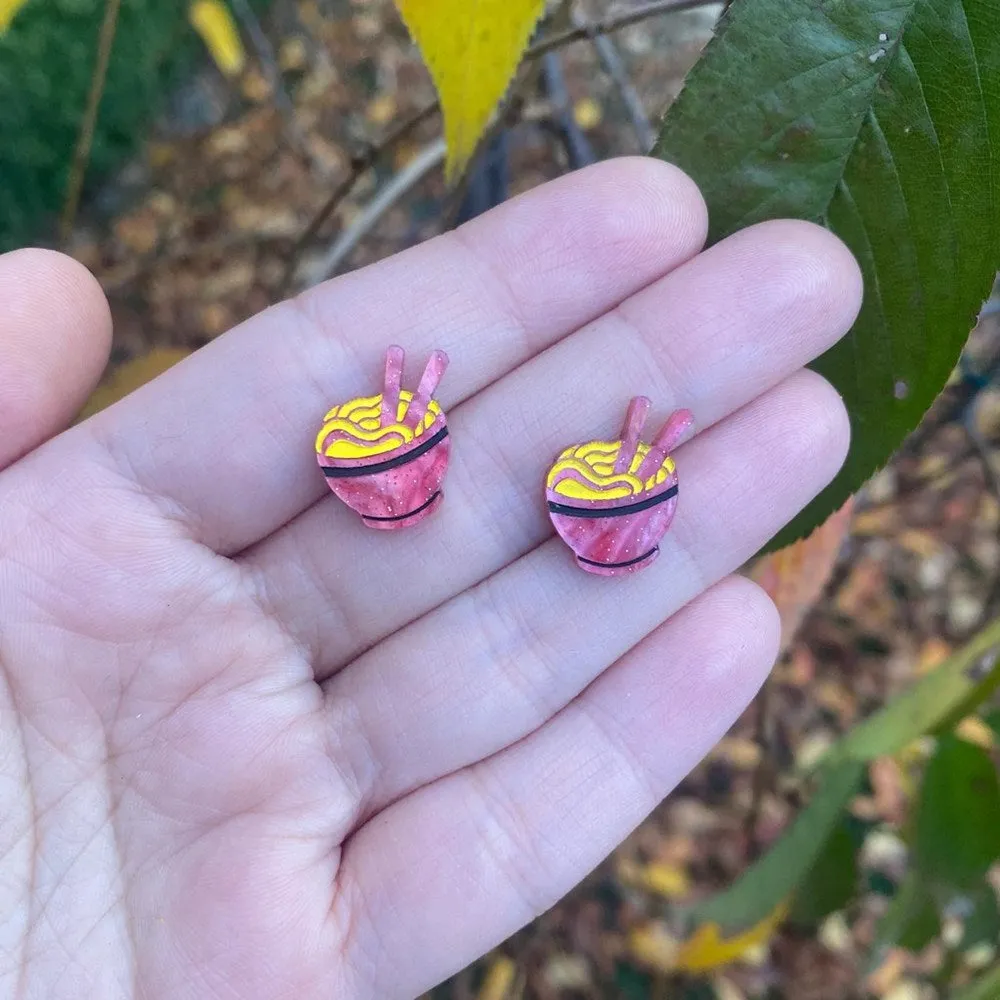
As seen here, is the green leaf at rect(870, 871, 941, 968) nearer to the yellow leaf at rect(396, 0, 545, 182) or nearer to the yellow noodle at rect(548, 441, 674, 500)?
the yellow noodle at rect(548, 441, 674, 500)

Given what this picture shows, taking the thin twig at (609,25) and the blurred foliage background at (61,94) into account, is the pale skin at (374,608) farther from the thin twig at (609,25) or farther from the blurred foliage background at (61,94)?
the blurred foliage background at (61,94)

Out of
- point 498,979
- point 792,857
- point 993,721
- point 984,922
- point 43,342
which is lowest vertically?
point 498,979

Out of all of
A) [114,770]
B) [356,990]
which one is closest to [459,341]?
[114,770]

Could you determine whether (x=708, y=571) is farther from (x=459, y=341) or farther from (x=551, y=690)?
(x=459, y=341)

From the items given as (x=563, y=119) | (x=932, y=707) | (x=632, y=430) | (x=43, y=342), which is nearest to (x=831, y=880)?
(x=932, y=707)

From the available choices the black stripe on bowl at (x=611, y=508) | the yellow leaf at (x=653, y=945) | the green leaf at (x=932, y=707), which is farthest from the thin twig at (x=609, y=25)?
the yellow leaf at (x=653, y=945)

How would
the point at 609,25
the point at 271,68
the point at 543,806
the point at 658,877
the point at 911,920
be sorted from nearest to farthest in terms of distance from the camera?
the point at 609,25
the point at 543,806
the point at 911,920
the point at 658,877
the point at 271,68

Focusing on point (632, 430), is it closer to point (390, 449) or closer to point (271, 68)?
point (390, 449)
